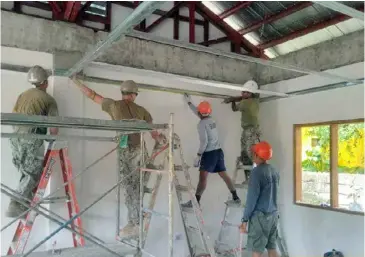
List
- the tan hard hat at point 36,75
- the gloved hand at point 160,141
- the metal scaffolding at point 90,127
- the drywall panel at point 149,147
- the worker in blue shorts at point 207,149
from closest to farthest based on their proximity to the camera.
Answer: the metal scaffolding at point 90,127, the tan hard hat at point 36,75, the gloved hand at point 160,141, the drywall panel at point 149,147, the worker in blue shorts at point 207,149

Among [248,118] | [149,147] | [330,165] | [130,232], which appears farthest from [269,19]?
[130,232]

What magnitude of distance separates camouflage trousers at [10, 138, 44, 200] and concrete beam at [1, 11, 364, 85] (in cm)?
106

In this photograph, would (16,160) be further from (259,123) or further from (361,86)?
(361,86)

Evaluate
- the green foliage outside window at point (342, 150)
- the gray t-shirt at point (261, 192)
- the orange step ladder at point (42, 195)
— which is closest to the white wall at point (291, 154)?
the green foliage outside window at point (342, 150)

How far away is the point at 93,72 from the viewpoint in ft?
12.9

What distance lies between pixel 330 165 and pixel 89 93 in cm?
316

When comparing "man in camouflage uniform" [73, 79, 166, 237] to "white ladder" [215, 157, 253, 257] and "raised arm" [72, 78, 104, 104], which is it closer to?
"raised arm" [72, 78, 104, 104]

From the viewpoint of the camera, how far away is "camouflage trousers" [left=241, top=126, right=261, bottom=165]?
4.93 m

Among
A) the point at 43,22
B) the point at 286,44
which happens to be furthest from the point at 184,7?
the point at 43,22

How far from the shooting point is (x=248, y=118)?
16.1 ft

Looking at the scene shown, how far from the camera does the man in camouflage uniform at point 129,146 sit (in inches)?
134

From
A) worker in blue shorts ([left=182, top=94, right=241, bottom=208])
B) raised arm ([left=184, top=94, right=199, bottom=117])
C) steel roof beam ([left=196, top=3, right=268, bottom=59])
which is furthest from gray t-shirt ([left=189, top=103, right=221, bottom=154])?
steel roof beam ([left=196, top=3, right=268, bottom=59])

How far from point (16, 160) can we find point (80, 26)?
1.67 m

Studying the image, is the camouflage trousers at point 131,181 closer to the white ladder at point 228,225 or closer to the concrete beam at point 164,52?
the concrete beam at point 164,52
